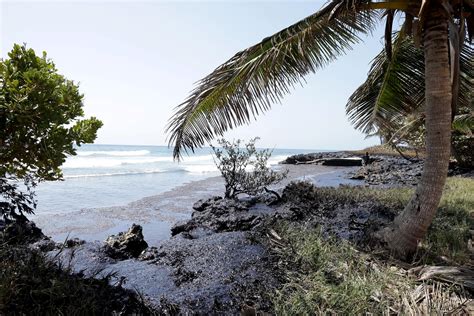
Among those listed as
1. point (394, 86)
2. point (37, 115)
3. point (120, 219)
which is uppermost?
point (394, 86)

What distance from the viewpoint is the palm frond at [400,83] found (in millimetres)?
5355

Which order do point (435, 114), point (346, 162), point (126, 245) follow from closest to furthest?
point (435, 114)
point (126, 245)
point (346, 162)

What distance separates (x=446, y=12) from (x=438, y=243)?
3035 millimetres

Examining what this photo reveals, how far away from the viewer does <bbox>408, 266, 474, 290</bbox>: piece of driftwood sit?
136 inches

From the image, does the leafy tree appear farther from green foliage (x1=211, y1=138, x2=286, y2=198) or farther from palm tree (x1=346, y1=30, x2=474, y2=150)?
green foliage (x1=211, y1=138, x2=286, y2=198)

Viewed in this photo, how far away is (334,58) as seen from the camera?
4973 millimetres

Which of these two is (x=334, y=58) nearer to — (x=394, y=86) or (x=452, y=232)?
(x=394, y=86)

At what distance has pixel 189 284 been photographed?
3.69 m

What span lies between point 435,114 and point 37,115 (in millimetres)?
4089

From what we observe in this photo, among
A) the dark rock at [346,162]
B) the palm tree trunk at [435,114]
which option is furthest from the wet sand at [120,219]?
the dark rock at [346,162]

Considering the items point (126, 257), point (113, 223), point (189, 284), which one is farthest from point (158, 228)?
point (189, 284)

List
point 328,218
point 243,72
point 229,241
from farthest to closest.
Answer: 1. point 328,218
2. point 229,241
3. point 243,72

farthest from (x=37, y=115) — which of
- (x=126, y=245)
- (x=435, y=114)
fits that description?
(x=435, y=114)

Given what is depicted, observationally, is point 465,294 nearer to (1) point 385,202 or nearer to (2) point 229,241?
(2) point 229,241
